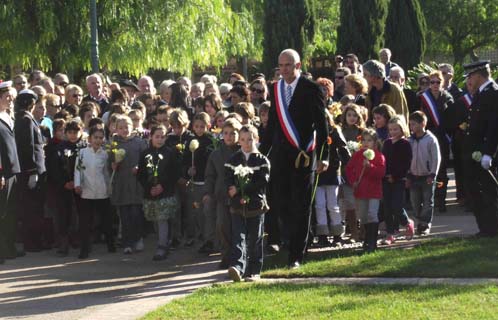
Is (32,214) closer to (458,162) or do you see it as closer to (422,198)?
(422,198)

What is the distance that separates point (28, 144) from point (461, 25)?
4186cm

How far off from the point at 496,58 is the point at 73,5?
1656 inches

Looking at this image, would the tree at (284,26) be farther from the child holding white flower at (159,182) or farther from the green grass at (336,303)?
the green grass at (336,303)

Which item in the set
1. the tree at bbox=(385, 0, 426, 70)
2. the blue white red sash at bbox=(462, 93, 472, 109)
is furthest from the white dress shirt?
the tree at bbox=(385, 0, 426, 70)

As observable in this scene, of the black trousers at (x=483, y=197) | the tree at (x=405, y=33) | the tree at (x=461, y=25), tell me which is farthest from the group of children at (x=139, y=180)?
the tree at (x=461, y=25)

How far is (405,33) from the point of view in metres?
29.4

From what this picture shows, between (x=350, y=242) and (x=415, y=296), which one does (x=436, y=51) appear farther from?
(x=415, y=296)

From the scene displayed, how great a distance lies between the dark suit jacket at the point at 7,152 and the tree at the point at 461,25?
40.1m

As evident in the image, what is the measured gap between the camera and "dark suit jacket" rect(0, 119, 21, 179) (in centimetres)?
1159

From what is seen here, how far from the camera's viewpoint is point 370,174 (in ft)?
36.3

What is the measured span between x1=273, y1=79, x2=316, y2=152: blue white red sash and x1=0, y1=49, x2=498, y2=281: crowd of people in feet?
0.03

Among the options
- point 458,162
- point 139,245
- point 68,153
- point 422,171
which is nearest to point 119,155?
point 68,153

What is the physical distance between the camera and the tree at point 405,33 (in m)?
29.3

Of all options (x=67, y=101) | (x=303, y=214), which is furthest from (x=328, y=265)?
(x=67, y=101)
